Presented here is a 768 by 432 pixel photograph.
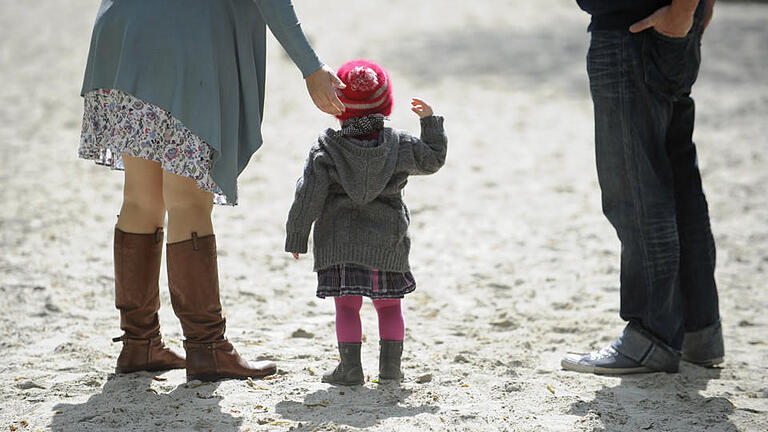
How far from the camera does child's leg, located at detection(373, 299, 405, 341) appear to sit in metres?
3.03

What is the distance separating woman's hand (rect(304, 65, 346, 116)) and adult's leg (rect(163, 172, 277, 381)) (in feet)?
1.56

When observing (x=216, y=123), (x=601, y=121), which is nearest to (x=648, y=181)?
(x=601, y=121)

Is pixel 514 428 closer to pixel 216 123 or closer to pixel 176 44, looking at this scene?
pixel 216 123

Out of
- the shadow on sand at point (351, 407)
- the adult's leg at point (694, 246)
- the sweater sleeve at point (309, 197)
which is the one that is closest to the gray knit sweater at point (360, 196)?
the sweater sleeve at point (309, 197)

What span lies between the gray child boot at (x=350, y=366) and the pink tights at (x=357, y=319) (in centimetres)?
2

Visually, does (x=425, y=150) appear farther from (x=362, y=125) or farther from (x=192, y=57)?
(x=192, y=57)

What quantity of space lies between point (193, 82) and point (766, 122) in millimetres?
6179

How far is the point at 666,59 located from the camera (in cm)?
306

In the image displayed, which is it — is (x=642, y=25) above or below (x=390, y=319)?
above

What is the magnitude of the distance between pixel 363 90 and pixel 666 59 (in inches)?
40.5

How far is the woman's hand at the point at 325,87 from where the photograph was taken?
276 cm

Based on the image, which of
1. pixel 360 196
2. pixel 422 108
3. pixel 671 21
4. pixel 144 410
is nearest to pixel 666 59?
pixel 671 21

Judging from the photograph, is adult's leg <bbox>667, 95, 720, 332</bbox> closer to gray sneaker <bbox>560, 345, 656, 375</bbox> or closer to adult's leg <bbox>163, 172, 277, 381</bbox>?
gray sneaker <bbox>560, 345, 656, 375</bbox>

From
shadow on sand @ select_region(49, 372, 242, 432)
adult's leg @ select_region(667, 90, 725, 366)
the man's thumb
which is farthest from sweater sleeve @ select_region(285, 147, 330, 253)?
adult's leg @ select_region(667, 90, 725, 366)
